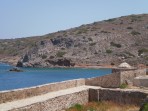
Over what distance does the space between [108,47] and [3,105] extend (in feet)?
325

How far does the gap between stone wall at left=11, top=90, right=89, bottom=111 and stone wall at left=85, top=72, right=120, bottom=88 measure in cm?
271

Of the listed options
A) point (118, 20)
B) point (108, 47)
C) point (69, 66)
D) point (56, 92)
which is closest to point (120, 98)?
point (56, 92)

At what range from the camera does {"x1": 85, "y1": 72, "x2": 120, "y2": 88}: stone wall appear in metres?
26.4

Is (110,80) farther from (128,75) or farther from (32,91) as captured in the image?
(32,91)

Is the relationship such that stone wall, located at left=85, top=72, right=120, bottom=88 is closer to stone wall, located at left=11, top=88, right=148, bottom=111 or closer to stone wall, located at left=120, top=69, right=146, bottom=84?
stone wall, located at left=120, top=69, right=146, bottom=84

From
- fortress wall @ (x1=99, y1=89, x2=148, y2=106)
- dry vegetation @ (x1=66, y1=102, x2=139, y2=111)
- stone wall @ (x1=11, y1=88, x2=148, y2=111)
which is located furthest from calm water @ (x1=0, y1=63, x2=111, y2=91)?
dry vegetation @ (x1=66, y1=102, x2=139, y2=111)

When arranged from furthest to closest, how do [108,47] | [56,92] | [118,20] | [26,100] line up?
[118,20] < [108,47] < [56,92] < [26,100]

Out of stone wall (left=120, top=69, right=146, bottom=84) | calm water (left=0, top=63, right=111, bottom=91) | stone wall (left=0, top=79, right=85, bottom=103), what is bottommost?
calm water (left=0, top=63, right=111, bottom=91)

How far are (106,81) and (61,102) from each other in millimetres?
6465

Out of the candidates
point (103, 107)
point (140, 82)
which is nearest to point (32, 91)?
point (103, 107)

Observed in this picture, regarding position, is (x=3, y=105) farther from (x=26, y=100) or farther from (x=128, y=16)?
(x=128, y=16)

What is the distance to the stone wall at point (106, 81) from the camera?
26422 mm

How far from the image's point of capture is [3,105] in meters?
17.3

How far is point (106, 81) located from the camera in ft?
87.0
